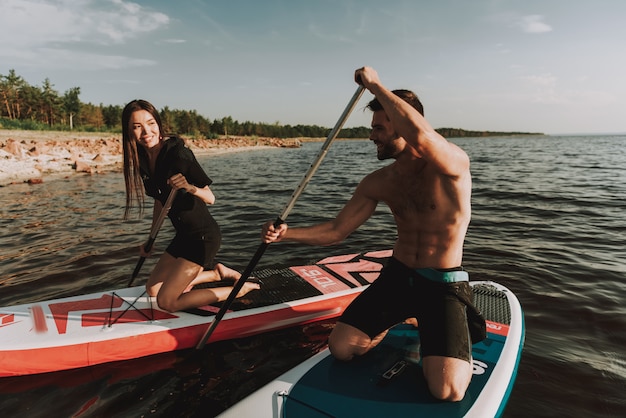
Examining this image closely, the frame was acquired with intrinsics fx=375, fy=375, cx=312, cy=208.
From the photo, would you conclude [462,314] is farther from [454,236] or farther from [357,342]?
[357,342]

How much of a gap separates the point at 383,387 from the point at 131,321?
321cm

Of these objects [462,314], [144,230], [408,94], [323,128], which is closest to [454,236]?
[462,314]

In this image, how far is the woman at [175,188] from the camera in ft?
14.7

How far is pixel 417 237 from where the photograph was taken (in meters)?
3.56

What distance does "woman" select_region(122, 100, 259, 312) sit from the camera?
447 centimetres

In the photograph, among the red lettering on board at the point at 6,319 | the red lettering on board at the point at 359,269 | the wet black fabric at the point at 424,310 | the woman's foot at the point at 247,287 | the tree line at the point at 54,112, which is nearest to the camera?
the wet black fabric at the point at 424,310

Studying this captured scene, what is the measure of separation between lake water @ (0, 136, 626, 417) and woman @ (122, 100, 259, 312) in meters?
0.82

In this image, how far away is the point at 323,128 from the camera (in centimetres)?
19238

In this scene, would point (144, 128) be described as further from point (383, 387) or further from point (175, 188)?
point (383, 387)

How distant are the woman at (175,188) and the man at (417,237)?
1394 millimetres

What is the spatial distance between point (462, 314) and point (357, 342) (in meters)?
1.01

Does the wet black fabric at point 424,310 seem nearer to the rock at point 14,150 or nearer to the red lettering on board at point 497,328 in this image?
the red lettering on board at point 497,328

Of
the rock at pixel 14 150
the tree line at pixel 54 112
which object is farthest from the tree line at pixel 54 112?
the rock at pixel 14 150

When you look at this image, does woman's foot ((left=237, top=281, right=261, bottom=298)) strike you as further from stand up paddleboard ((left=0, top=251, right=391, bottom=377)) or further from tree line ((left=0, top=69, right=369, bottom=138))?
tree line ((left=0, top=69, right=369, bottom=138))
